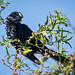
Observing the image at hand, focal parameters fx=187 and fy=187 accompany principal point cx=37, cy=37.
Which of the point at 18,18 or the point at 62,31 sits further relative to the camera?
the point at 18,18

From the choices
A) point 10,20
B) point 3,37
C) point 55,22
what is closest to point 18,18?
point 10,20

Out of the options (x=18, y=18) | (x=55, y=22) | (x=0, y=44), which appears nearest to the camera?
(x=55, y=22)

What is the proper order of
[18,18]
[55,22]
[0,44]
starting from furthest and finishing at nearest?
[18,18]
[0,44]
[55,22]

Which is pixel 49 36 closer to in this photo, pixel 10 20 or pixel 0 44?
pixel 0 44

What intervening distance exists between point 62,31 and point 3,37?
46 cm

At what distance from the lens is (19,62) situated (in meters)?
1.38

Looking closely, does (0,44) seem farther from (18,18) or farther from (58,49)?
(18,18)

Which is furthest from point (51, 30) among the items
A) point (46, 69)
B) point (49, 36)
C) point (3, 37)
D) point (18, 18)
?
point (18, 18)

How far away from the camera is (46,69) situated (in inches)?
47.5

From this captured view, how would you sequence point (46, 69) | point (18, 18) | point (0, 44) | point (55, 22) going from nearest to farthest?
1. point (46, 69)
2. point (55, 22)
3. point (0, 44)
4. point (18, 18)

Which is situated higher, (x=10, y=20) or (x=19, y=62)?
(x=10, y=20)

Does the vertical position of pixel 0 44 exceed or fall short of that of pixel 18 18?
it falls short

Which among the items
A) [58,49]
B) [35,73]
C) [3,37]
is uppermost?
[3,37]

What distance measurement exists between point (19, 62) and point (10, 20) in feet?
3.54
